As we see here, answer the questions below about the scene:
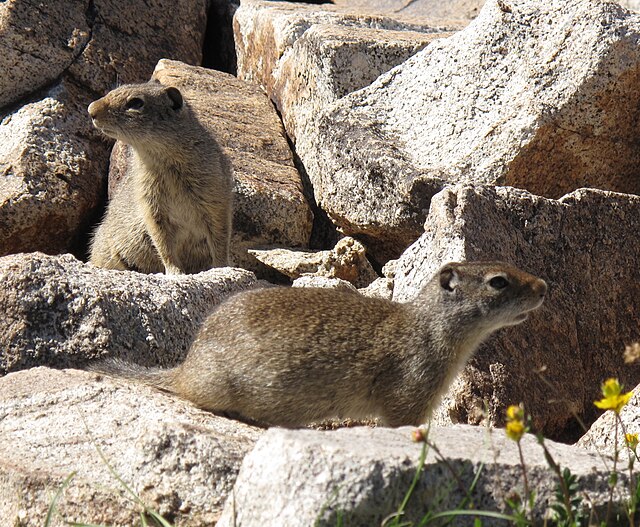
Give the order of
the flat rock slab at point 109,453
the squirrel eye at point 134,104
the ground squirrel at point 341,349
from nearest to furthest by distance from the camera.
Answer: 1. the flat rock slab at point 109,453
2. the ground squirrel at point 341,349
3. the squirrel eye at point 134,104

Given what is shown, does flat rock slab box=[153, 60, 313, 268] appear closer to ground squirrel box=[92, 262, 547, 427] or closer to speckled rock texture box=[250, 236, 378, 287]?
speckled rock texture box=[250, 236, 378, 287]

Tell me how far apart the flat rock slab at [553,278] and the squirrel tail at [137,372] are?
1.49m

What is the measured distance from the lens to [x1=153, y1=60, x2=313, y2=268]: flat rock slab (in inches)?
325

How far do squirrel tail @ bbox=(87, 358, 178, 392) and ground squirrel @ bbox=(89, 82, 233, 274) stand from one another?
2873 millimetres

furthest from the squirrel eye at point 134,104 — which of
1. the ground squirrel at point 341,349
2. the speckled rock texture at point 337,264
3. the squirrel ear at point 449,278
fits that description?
the squirrel ear at point 449,278

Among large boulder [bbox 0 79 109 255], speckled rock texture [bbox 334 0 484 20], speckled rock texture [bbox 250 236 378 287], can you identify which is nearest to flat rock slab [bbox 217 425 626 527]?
speckled rock texture [bbox 250 236 378 287]

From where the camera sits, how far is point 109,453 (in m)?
4.14

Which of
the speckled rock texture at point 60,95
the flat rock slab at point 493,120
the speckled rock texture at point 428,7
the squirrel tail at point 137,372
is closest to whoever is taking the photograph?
the squirrel tail at point 137,372

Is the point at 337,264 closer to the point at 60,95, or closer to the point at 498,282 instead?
the point at 498,282

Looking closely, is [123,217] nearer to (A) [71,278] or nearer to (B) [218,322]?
(A) [71,278]

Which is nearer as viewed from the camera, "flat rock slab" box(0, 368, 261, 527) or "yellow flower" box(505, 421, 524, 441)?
"yellow flower" box(505, 421, 524, 441)

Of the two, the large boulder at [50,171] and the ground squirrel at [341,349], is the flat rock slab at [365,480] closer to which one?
the ground squirrel at [341,349]

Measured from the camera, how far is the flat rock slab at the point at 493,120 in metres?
6.73

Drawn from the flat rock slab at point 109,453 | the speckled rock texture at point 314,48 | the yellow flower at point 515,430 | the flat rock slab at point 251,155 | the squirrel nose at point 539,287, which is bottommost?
the flat rock slab at point 251,155
